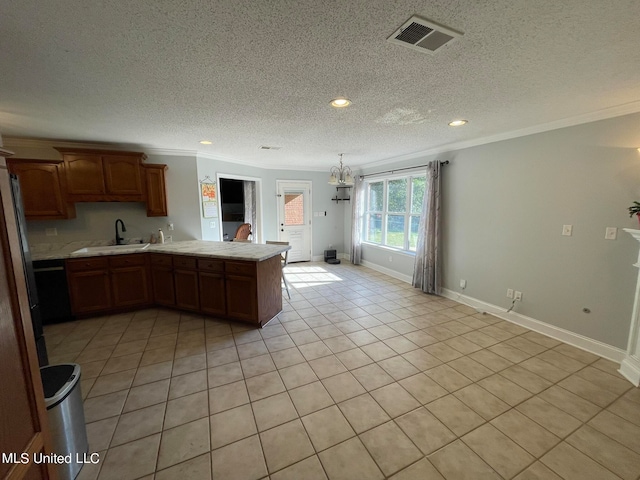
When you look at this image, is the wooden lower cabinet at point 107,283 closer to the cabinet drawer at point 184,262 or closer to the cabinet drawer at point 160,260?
the cabinet drawer at point 160,260

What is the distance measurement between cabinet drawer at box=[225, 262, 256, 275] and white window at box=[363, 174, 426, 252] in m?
3.25

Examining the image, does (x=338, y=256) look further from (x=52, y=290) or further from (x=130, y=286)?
(x=52, y=290)

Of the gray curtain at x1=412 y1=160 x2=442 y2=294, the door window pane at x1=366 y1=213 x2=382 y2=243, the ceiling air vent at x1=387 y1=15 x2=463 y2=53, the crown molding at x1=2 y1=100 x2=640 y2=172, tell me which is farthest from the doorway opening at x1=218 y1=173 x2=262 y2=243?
the ceiling air vent at x1=387 y1=15 x2=463 y2=53

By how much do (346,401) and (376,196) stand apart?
4676mm

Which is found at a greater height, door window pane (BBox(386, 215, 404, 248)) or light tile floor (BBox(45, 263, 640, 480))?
door window pane (BBox(386, 215, 404, 248))

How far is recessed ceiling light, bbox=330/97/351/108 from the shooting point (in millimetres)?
2177

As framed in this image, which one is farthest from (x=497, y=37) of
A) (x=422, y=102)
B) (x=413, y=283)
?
(x=413, y=283)

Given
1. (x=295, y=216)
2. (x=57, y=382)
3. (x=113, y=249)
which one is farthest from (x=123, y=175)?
(x=295, y=216)

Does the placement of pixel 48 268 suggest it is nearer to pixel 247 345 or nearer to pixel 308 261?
pixel 247 345

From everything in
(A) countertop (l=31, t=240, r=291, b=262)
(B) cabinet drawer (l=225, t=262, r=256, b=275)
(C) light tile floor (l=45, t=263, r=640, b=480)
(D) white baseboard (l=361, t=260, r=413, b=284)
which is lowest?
(C) light tile floor (l=45, t=263, r=640, b=480)

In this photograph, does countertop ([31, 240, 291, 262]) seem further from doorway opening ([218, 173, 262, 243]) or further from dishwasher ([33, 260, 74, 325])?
doorway opening ([218, 173, 262, 243])

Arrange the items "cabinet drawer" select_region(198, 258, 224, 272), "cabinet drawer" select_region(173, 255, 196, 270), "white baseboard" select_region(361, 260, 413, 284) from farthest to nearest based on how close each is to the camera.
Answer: "white baseboard" select_region(361, 260, 413, 284), "cabinet drawer" select_region(173, 255, 196, 270), "cabinet drawer" select_region(198, 258, 224, 272)

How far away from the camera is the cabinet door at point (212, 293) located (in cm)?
325

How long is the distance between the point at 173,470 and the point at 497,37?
9.92ft
